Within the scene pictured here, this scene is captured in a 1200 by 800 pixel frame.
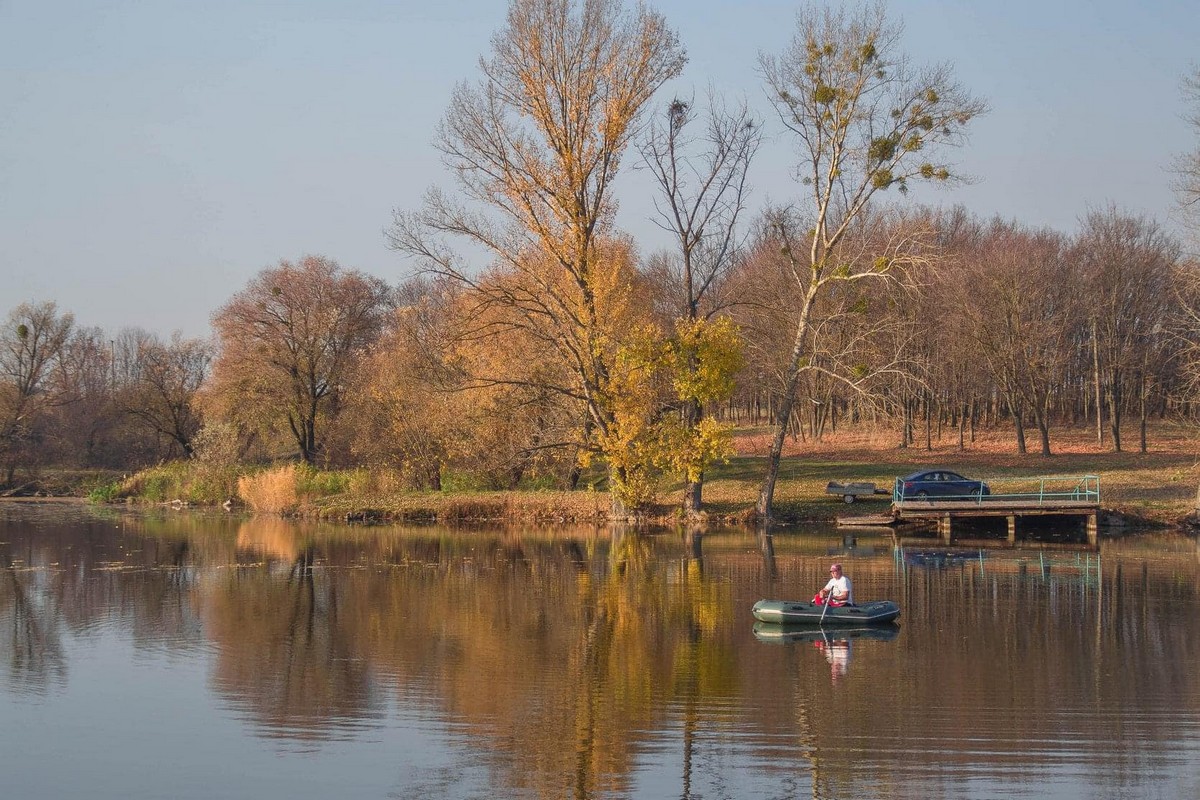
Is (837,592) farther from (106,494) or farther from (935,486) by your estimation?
(106,494)

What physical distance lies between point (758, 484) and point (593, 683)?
3315cm

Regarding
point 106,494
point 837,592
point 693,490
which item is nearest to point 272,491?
point 106,494

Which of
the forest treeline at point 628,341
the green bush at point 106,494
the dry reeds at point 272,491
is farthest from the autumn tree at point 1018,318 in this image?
the green bush at point 106,494

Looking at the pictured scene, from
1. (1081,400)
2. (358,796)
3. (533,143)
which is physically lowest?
(358,796)

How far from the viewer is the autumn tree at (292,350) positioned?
6197cm

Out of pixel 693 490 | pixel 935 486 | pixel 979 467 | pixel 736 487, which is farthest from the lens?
pixel 979 467

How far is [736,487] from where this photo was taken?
49562 millimetres

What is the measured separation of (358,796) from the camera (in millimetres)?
12469

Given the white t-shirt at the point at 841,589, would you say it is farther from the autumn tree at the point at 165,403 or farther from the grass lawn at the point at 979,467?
the autumn tree at the point at 165,403

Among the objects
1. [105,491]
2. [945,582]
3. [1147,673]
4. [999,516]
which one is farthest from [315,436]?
[1147,673]

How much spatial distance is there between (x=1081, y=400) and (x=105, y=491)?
58.2 meters

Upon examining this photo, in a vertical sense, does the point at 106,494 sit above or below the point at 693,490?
below

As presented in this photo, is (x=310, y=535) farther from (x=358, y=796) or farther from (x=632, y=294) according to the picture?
(x=358, y=796)

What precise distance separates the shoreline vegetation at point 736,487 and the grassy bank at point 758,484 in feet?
0.18
